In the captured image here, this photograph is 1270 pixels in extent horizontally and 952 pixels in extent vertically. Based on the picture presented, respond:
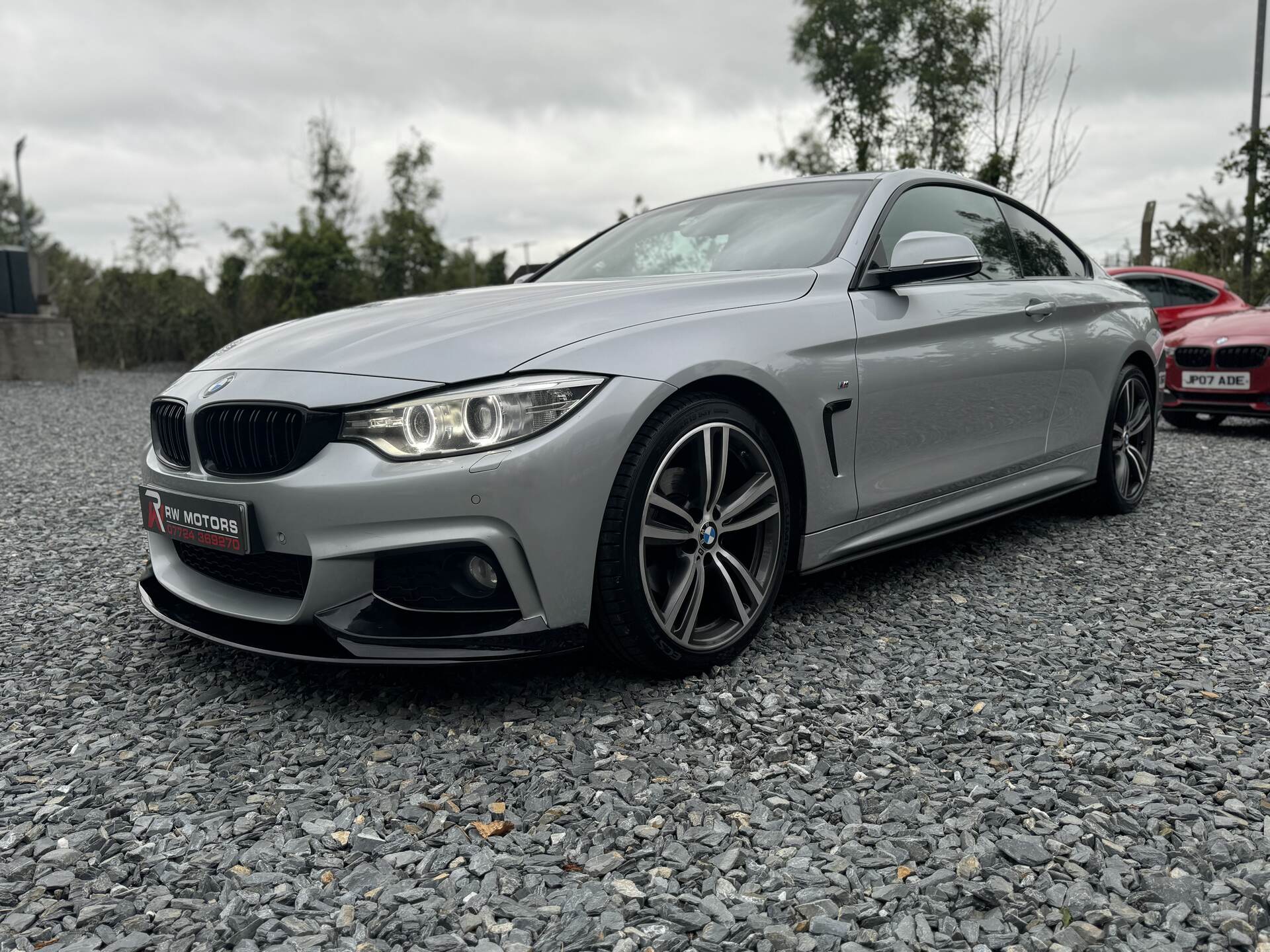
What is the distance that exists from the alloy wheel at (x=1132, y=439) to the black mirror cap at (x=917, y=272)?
1.79 m

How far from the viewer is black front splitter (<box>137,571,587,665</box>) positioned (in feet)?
7.74

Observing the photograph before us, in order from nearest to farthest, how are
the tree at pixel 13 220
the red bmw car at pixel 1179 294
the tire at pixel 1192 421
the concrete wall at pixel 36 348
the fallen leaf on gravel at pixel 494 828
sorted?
the fallen leaf on gravel at pixel 494 828 < the tire at pixel 1192 421 < the red bmw car at pixel 1179 294 < the concrete wall at pixel 36 348 < the tree at pixel 13 220

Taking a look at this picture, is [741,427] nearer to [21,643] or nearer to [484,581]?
[484,581]

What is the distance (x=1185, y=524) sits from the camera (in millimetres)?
4637

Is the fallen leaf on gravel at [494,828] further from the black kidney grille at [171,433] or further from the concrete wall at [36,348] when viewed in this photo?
the concrete wall at [36,348]

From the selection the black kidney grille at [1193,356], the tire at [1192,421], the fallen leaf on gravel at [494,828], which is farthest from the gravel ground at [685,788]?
the tire at [1192,421]

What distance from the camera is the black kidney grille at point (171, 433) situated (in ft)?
9.02

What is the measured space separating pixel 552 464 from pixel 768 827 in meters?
0.92

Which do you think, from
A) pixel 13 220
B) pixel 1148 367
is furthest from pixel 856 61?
pixel 13 220

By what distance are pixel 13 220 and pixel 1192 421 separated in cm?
7625

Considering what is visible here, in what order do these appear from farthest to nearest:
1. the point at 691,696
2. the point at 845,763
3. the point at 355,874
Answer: the point at 691,696 < the point at 845,763 < the point at 355,874

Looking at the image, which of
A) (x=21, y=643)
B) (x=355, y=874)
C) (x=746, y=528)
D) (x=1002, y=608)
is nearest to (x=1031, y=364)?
(x=1002, y=608)

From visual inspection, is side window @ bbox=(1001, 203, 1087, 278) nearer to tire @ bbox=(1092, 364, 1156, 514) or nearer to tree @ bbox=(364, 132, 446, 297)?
tire @ bbox=(1092, 364, 1156, 514)

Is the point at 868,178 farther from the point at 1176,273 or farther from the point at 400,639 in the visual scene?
the point at 1176,273
